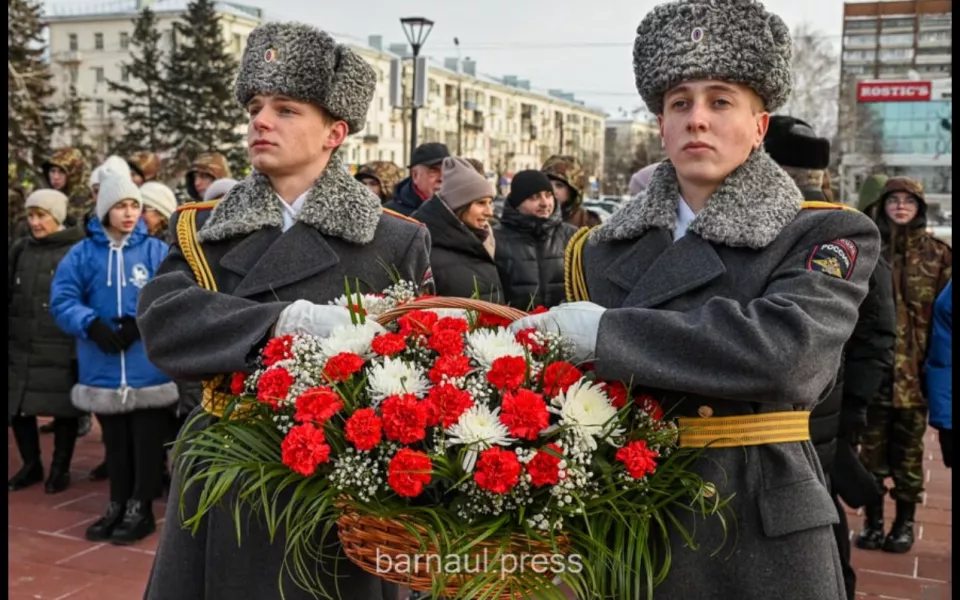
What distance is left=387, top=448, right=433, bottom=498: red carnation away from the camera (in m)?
1.77

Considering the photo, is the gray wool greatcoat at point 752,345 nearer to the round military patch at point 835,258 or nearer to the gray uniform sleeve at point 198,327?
the round military patch at point 835,258

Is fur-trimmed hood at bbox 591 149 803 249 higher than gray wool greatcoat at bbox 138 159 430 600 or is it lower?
higher

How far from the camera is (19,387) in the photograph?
6.26 metres

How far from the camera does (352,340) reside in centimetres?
204

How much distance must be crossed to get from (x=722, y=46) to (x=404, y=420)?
1007mm

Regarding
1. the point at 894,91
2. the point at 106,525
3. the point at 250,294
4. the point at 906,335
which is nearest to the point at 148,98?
the point at 894,91

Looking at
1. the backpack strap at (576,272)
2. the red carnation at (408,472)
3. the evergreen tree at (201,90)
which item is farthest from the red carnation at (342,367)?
the evergreen tree at (201,90)

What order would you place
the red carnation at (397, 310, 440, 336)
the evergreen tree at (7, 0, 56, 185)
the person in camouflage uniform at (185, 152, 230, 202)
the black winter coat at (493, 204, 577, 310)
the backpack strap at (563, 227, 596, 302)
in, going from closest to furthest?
the red carnation at (397, 310, 440, 336) → the backpack strap at (563, 227, 596, 302) → the black winter coat at (493, 204, 577, 310) → the person in camouflage uniform at (185, 152, 230, 202) → the evergreen tree at (7, 0, 56, 185)

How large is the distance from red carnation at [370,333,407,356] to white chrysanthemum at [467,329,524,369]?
0.45ft

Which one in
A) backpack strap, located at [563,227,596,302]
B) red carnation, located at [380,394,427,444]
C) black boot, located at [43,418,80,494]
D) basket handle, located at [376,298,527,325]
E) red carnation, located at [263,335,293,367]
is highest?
→ backpack strap, located at [563,227,596,302]

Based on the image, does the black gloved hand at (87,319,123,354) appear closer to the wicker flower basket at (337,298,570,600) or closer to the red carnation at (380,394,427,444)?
the wicker flower basket at (337,298,570,600)

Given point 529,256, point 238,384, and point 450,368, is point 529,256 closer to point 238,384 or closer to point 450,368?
point 238,384

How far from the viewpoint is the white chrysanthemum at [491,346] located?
76.5 inches

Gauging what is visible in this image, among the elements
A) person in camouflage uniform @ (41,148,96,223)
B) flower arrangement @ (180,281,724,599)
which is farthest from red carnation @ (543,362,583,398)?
person in camouflage uniform @ (41,148,96,223)
